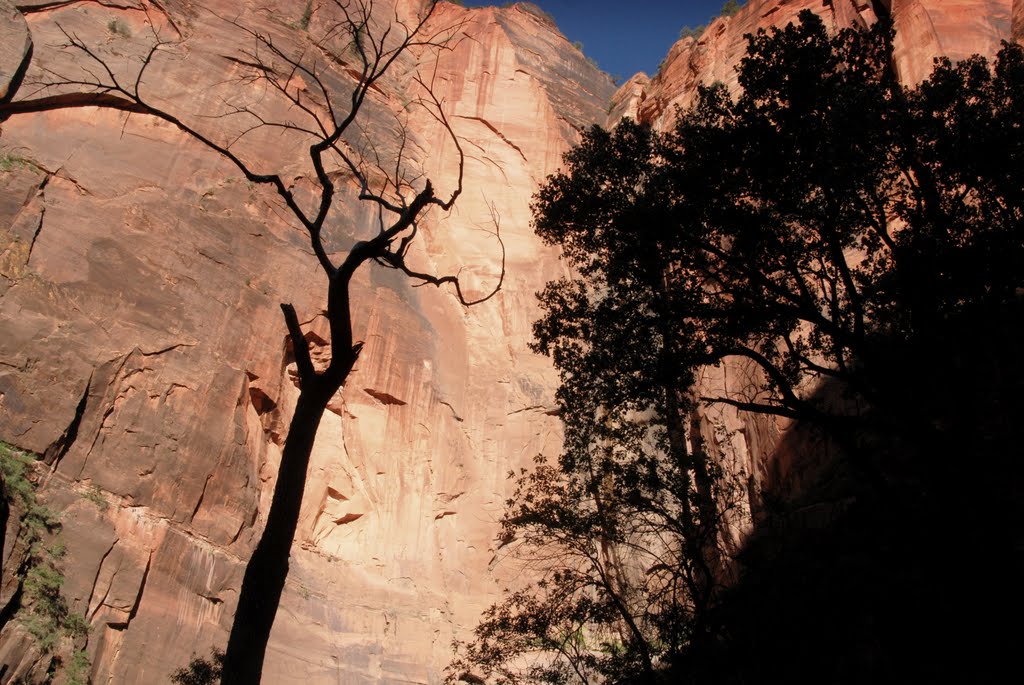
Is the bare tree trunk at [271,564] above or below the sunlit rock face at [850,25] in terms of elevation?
below

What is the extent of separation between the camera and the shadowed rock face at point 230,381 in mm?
14312

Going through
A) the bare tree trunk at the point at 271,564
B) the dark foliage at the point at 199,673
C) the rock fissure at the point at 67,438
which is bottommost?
the bare tree trunk at the point at 271,564

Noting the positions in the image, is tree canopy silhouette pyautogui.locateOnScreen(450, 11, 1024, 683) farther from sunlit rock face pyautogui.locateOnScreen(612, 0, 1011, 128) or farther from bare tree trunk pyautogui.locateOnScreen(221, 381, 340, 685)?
bare tree trunk pyautogui.locateOnScreen(221, 381, 340, 685)

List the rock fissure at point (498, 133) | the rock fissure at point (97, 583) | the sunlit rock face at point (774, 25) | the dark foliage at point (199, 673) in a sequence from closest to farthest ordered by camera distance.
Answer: the dark foliage at point (199, 673)
the rock fissure at point (97, 583)
the sunlit rock face at point (774, 25)
the rock fissure at point (498, 133)

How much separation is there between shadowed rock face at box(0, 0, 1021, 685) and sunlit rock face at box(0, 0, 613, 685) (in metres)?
0.06

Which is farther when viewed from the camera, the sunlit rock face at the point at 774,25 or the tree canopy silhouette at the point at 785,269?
the sunlit rock face at the point at 774,25

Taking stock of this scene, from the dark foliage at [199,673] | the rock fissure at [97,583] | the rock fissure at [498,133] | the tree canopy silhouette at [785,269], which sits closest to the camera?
the tree canopy silhouette at [785,269]

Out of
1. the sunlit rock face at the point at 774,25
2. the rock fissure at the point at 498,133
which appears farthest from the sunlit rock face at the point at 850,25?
the rock fissure at the point at 498,133

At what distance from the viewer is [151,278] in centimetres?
1730

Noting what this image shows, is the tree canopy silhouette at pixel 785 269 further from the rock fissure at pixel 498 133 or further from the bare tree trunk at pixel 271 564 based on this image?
the rock fissure at pixel 498 133

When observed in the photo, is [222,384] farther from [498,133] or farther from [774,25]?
[774,25]

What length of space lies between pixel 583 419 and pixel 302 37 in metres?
20.8

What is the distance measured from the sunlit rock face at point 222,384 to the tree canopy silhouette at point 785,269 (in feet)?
13.4

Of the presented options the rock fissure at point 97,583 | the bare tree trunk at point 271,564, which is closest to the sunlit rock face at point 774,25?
the bare tree trunk at point 271,564
